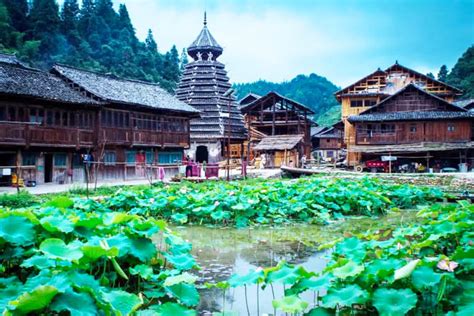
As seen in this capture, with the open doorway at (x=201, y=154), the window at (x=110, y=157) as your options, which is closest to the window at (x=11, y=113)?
the window at (x=110, y=157)

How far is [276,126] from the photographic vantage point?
133 ft

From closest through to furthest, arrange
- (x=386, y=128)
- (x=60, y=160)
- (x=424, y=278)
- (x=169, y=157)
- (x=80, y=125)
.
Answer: (x=424, y=278) < (x=60, y=160) < (x=80, y=125) < (x=169, y=157) < (x=386, y=128)

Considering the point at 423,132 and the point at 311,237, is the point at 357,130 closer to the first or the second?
the point at 423,132

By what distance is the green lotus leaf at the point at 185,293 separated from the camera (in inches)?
160

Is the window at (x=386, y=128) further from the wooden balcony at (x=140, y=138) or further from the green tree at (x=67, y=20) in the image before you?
the green tree at (x=67, y=20)

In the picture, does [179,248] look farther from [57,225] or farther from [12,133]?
[12,133]

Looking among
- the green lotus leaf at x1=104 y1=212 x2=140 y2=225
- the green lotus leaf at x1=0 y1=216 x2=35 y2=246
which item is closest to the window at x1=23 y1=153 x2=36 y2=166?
the green lotus leaf at x1=104 y1=212 x2=140 y2=225

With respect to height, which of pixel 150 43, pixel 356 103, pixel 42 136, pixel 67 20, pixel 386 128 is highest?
pixel 150 43

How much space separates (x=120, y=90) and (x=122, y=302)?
75.1 ft

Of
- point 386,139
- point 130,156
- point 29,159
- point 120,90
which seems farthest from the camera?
point 386,139

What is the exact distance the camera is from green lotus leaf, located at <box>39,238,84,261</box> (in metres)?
3.64

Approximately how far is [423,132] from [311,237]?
25606 mm

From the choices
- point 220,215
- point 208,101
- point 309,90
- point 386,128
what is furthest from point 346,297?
point 309,90

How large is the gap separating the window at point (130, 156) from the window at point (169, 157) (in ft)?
7.11
